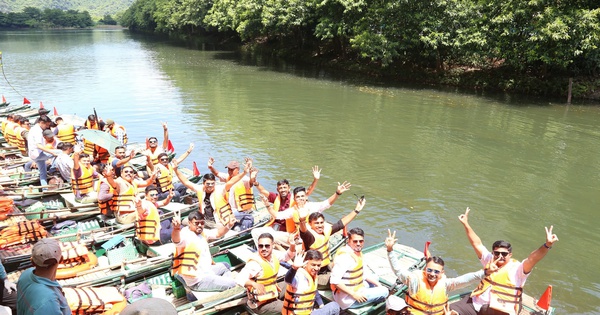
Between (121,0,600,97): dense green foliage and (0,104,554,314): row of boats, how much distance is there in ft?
58.7

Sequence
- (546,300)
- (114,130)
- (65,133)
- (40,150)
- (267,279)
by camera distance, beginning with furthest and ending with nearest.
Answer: (114,130) → (65,133) → (40,150) → (546,300) → (267,279)

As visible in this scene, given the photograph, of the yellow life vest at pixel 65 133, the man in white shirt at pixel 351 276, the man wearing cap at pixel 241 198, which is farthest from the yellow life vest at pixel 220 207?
the yellow life vest at pixel 65 133

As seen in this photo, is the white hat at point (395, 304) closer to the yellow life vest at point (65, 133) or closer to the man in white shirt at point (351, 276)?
the man in white shirt at point (351, 276)

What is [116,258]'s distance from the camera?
7.81 metres

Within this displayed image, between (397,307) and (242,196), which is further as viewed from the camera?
(242,196)

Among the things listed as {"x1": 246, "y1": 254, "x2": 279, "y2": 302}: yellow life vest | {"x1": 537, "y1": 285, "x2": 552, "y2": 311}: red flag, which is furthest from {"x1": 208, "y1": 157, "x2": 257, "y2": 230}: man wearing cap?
{"x1": 537, "y1": 285, "x2": 552, "y2": 311}: red flag

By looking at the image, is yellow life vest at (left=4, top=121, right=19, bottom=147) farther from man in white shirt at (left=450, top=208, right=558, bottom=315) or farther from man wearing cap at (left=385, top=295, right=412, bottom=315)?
man in white shirt at (left=450, top=208, right=558, bottom=315)

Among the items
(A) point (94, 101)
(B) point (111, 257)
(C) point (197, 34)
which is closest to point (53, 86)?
(A) point (94, 101)

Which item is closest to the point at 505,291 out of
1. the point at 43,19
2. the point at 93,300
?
the point at 93,300

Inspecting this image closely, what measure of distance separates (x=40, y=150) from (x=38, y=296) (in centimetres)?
819

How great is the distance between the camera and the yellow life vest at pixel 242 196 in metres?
9.12

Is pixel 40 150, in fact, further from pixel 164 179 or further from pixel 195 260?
pixel 195 260

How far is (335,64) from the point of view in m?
36.2

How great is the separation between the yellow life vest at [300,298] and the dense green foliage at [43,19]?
125 metres
